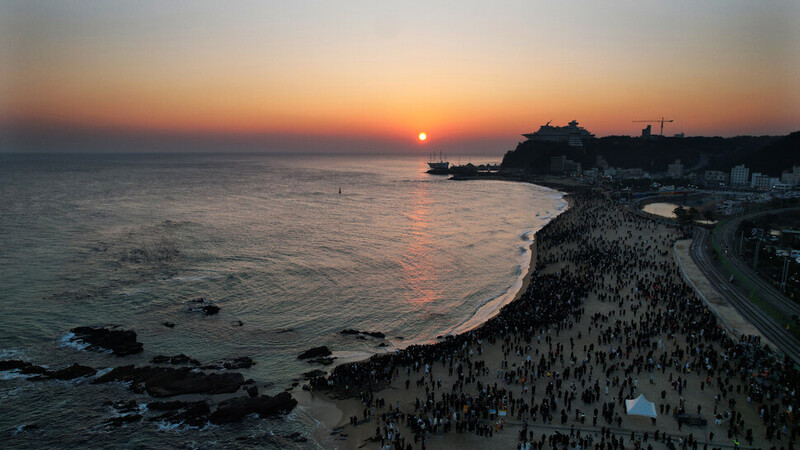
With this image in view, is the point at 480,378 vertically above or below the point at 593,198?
below

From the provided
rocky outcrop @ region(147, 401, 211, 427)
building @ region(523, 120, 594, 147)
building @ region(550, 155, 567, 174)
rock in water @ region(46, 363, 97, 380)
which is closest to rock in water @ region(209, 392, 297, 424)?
rocky outcrop @ region(147, 401, 211, 427)

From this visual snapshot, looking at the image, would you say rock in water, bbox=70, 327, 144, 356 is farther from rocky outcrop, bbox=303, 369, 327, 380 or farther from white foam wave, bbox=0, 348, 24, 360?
rocky outcrop, bbox=303, 369, 327, 380

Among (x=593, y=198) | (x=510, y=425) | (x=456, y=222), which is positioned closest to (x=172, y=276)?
(x=510, y=425)

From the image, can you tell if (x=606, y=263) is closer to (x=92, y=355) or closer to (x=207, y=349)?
(x=207, y=349)

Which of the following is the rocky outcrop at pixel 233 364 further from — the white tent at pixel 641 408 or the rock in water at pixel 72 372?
the white tent at pixel 641 408

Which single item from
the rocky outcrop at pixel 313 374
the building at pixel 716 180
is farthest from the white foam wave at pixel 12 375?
the building at pixel 716 180
